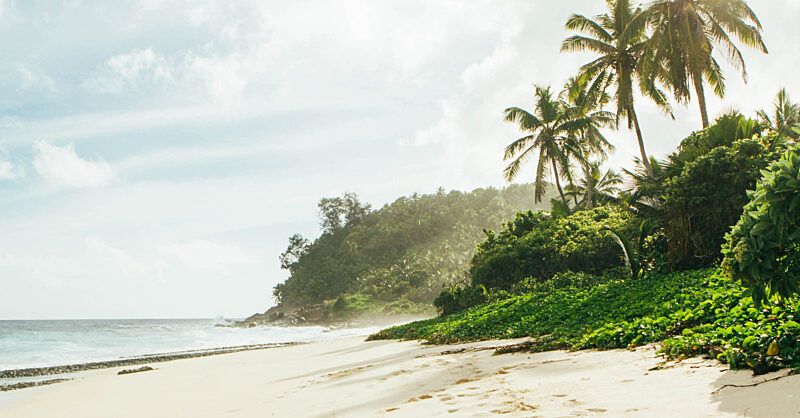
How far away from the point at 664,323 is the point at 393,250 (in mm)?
59701

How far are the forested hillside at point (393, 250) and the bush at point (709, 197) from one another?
124 feet

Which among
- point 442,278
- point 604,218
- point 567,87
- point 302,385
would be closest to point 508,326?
point 302,385

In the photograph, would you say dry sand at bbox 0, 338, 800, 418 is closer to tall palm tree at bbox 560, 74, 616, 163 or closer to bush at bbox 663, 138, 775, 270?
bush at bbox 663, 138, 775, 270

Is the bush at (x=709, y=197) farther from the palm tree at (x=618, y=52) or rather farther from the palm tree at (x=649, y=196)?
the palm tree at (x=618, y=52)

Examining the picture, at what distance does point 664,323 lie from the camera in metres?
5.92

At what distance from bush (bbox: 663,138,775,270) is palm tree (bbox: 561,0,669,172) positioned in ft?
24.4

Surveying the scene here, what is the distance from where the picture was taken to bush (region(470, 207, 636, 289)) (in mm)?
19344

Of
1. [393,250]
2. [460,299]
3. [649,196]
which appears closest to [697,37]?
[649,196]

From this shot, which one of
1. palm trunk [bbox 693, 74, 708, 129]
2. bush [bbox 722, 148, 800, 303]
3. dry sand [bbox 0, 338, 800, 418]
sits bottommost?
dry sand [bbox 0, 338, 800, 418]

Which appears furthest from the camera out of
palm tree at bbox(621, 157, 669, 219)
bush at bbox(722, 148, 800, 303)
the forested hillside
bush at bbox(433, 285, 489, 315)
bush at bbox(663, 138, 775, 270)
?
the forested hillside

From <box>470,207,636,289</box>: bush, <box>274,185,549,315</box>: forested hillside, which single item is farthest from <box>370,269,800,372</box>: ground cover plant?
<box>274,185,549,315</box>: forested hillside

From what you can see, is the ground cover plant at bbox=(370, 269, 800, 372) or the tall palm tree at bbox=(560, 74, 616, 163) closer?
the ground cover plant at bbox=(370, 269, 800, 372)

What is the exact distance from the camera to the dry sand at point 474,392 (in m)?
3.28

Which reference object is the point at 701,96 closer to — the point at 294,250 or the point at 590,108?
the point at 590,108
